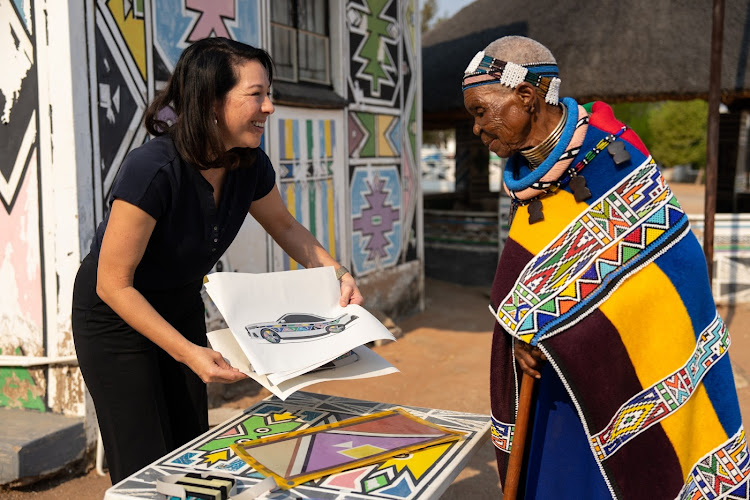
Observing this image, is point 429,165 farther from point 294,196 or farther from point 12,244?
point 12,244

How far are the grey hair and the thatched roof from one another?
24.4 feet

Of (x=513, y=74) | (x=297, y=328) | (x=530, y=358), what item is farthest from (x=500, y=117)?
(x=297, y=328)

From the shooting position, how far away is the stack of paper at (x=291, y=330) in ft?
6.03

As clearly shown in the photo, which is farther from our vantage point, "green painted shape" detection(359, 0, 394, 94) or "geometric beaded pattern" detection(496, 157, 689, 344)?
"green painted shape" detection(359, 0, 394, 94)

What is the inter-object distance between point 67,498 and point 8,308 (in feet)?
3.61

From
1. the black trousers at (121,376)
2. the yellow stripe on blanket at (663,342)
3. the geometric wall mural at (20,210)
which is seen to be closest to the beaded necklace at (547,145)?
the yellow stripe on blanket at (663,342)

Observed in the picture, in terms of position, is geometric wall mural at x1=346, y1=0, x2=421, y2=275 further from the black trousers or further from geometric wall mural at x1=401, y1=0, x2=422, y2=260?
the black trousers

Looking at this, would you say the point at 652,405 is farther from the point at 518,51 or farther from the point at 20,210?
the point at 20,210

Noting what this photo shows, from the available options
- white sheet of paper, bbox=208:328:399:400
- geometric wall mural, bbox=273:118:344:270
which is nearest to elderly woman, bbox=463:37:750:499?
white sheet of paper, bbox=208:328:399:400

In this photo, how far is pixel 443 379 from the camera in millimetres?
5812

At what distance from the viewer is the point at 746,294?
8391mm

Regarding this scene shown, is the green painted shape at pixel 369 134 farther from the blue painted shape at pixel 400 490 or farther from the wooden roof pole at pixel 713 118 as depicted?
the blue painted shape at pixel 400 490

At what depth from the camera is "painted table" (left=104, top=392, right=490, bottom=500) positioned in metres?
1.66

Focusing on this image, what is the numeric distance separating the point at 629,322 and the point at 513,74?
2.47 ft
